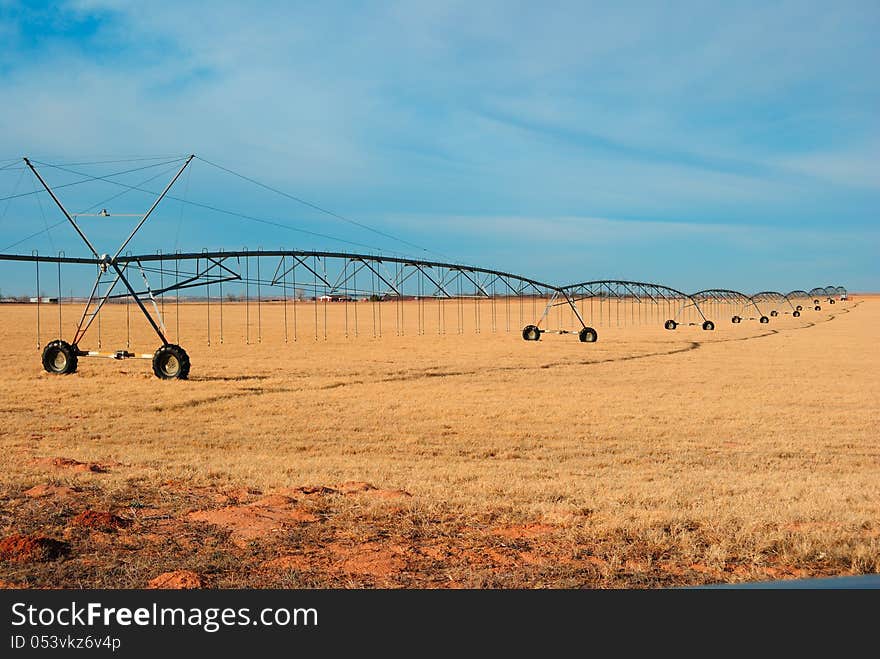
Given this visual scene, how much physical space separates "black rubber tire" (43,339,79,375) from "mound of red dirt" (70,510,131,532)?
30.2 metres

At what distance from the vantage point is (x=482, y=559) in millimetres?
8977

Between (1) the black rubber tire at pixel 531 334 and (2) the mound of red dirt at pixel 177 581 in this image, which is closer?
(2) the mound of red dirt at pixel 177 581

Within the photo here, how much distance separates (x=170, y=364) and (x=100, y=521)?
27027 mm

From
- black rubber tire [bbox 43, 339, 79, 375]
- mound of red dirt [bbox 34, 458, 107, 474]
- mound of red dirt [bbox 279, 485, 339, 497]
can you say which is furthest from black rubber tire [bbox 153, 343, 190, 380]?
mound of red dirt [bbox 279, 485, 339, 497]

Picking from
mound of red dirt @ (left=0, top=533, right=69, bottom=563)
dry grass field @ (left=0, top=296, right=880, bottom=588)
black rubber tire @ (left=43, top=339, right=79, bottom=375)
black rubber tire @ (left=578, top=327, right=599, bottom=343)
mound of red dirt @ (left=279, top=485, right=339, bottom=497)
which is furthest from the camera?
black rubber tire @ (left=578, top=327, right=599, bottom=343)

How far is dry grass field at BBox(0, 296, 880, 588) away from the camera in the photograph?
8766mm

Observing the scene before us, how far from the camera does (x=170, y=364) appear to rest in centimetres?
3638

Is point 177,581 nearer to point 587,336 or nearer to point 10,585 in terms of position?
point 10,585

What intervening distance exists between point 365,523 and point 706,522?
4.39 m

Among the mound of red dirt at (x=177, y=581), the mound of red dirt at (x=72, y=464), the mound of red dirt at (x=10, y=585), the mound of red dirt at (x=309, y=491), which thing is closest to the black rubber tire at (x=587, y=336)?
the mound of red dirt at (x=72, y=464)

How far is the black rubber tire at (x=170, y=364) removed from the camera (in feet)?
118

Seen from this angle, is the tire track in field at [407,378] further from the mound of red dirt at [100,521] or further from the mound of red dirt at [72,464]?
the mound of red dirt at [100,521]

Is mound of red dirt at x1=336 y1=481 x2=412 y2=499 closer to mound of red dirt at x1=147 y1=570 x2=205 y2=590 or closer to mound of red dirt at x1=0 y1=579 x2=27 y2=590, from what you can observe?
mound of red dirt at x1=147 y1=570 x2=205 y2=590

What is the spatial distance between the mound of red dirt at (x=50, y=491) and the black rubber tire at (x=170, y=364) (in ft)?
78.3
